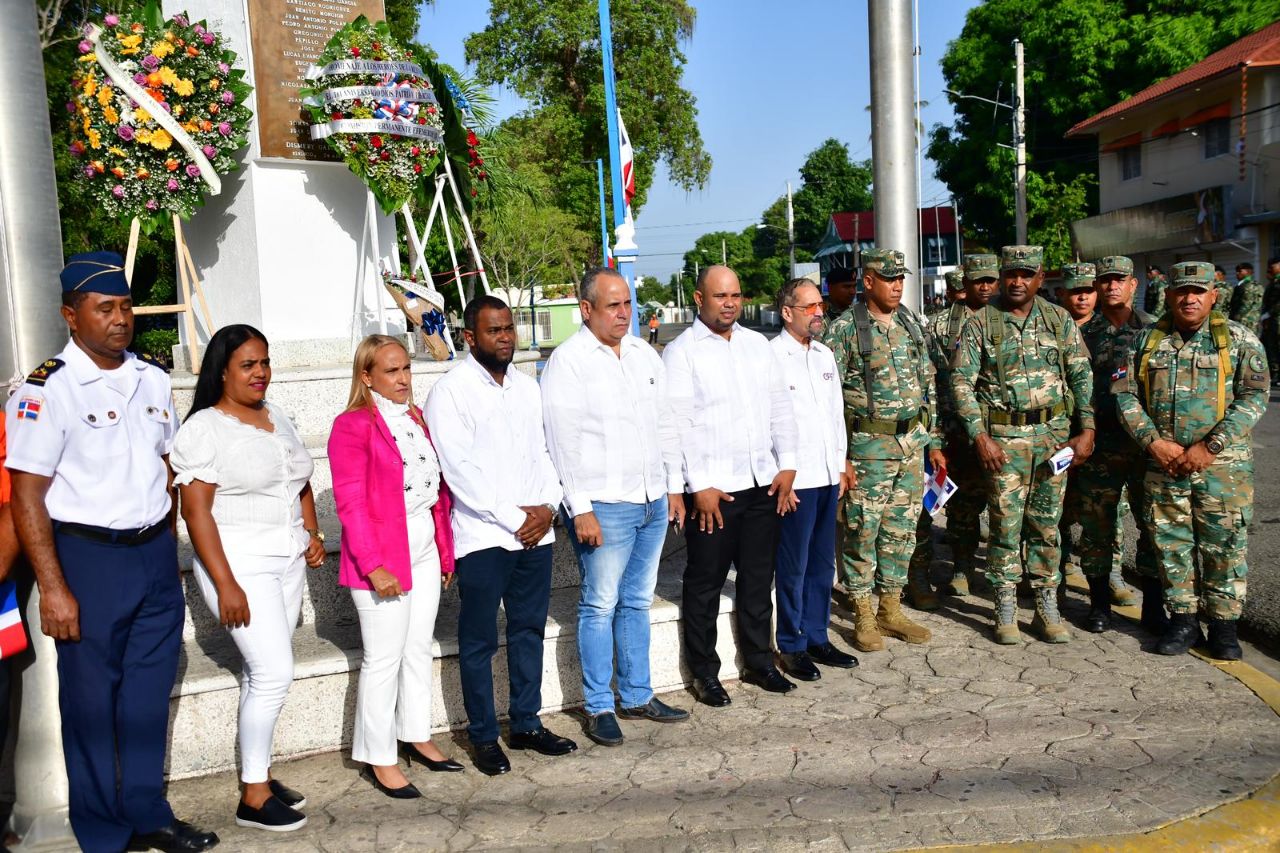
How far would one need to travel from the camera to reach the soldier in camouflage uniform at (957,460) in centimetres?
606

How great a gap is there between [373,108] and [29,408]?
431 centimetres

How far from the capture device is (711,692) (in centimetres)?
496

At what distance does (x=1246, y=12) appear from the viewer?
29.4 m

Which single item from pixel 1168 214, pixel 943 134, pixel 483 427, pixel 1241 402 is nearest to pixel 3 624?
pixel 483 427

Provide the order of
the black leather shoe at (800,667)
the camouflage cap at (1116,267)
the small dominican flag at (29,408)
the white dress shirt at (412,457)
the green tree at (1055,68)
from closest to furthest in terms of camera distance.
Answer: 1. the small dominican flag at (29,408)
2. the white dress shirt at (412,457)
3. the black leather shoe at (800,667)
4. the camouflage cap at (1116,267)
5. the green tree at (1055,68)

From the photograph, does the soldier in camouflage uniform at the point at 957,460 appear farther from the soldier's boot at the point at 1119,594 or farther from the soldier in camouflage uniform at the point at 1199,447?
the soldier in camouflage uniform at the point at 1199,447

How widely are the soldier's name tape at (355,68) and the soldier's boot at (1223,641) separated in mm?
6039

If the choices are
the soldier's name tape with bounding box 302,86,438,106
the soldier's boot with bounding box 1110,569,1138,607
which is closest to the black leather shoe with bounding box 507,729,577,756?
the soldier's boot with bounding box 1110,569,1138,607

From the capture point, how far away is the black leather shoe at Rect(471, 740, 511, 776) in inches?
169

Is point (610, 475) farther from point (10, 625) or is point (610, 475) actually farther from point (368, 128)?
point (368, 128)

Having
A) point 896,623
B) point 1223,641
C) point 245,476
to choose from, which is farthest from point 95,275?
point 1223,641

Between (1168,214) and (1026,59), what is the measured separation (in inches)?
295

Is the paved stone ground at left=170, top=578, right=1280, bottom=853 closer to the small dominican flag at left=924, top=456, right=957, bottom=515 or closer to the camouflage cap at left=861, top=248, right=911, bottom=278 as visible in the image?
the small dominican flag at left=924, top=456, right=957, bottom=515


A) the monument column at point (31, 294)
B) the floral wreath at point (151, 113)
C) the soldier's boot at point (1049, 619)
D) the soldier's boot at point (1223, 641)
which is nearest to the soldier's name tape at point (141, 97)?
the floral wreath at point (151, 113)
